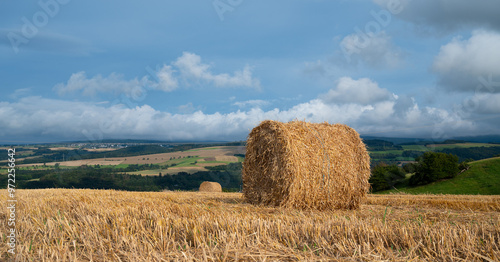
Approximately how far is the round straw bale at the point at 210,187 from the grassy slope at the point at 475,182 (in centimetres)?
2007

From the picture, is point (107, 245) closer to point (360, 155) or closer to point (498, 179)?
point (360, 155)

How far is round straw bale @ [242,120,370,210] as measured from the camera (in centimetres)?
797

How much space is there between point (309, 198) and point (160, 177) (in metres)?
17.6

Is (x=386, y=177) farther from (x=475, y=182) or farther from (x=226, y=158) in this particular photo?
(x=226, y=158)

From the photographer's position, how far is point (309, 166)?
8109 millimetres

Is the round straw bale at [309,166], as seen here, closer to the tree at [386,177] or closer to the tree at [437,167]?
the tree at [437,167]

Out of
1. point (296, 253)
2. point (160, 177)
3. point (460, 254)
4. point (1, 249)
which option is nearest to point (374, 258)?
point (296, 253)

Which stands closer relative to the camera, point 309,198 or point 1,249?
point 1,249

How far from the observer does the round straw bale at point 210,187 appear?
19.7 meters

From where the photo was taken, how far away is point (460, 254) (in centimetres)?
338

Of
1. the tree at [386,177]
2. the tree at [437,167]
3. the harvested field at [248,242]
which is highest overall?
the harvested field at [248,242]

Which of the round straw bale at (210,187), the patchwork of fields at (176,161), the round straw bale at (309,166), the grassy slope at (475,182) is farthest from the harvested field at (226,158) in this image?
the round straw bale at (309,166)

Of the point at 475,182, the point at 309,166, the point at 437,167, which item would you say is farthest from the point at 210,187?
the point at 437,167

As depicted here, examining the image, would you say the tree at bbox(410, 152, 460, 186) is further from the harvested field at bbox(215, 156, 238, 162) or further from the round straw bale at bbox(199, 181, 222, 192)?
the round straw bale at bbox(199, 181, 222, 192)
